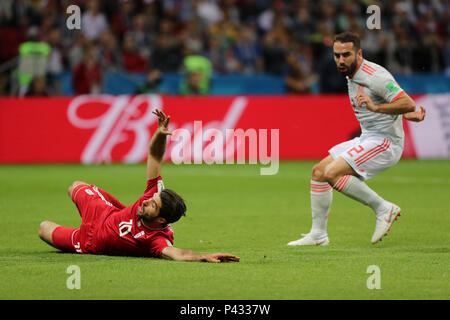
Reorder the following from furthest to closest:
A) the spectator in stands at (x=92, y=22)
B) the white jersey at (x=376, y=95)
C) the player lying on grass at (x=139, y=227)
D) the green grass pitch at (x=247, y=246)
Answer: the spectator in stands at (x=92, y=22) → the white jersey at (x=376, y=95) → the player lying on grass at (x=139, y=227) → the green grass pitch at (x=247, y=246)

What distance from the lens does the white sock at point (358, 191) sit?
30.1ft

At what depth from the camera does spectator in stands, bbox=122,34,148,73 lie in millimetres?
22562

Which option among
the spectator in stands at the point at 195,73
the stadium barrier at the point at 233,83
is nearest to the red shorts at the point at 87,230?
the spectator in stands at the point at 195,73

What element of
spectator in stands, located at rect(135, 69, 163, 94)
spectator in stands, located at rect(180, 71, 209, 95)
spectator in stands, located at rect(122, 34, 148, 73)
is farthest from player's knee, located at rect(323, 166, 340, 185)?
Result: spectator in stands, located at rect(122, 34, 148, 73)

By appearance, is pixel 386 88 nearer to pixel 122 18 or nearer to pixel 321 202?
pixel 321 202

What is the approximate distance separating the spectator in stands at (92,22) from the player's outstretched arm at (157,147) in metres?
14.6

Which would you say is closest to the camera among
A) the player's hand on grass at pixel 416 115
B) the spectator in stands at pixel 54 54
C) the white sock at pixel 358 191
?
the player's hand on grass at pixel 416 115

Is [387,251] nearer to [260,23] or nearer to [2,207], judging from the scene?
[2,207]

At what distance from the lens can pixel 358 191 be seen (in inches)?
363

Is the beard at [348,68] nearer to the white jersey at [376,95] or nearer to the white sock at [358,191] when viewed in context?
the white jersey at [376,95]

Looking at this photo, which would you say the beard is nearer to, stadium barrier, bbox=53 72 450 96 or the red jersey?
the red jersey

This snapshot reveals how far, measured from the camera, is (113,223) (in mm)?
8188

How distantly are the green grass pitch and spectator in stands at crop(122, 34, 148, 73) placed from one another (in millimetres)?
5798
